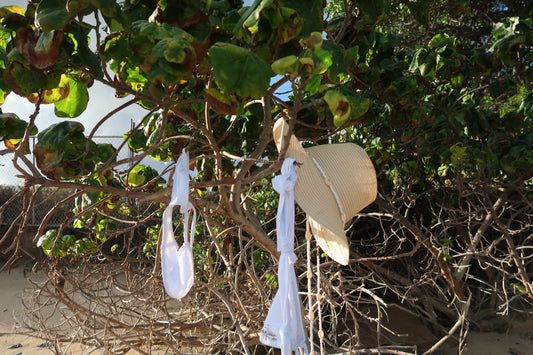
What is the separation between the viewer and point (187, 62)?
3.21ft

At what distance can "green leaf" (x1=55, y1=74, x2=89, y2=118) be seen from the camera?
1425mm

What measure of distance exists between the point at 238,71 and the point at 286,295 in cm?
59

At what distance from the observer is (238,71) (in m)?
0.95

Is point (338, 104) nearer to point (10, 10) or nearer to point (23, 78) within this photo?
point (23, 78)

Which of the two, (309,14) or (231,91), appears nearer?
(231,91)

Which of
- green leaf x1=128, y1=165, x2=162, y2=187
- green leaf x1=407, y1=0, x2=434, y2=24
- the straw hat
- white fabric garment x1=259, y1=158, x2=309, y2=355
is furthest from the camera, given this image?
green leaf x1=128, y1=165, x2=162, y2=187

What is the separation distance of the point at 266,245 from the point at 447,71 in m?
1.36

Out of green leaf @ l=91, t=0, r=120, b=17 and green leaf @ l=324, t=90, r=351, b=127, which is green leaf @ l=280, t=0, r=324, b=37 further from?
green leaf @ l=91, t=0, r=120, b=17

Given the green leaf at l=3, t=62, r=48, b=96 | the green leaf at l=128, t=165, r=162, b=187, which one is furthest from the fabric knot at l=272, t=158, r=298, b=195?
the green leaf at l=128, t=165, r=162, b=187

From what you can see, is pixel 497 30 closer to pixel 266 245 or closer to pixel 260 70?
pixel 266 245

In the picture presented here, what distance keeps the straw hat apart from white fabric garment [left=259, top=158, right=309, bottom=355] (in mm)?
60

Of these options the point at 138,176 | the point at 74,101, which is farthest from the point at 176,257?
the point at 138,176

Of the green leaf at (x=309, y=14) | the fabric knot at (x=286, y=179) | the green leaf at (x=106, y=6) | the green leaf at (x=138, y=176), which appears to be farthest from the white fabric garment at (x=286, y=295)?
the green leaf at (x=138, y=176)

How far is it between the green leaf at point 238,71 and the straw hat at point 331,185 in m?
0.22
